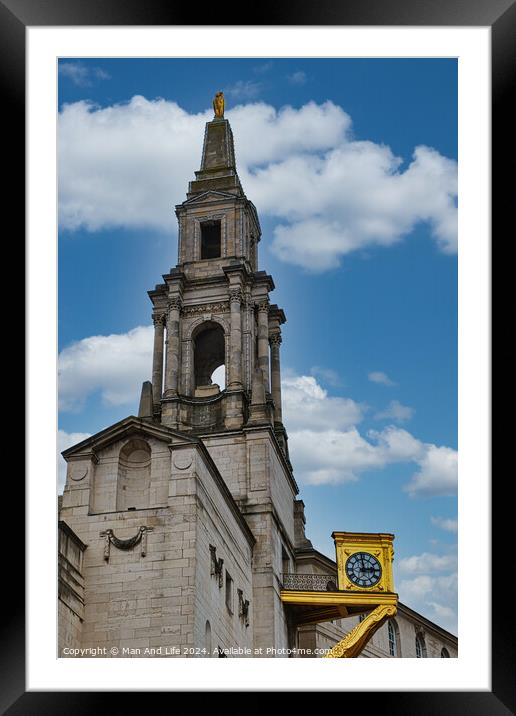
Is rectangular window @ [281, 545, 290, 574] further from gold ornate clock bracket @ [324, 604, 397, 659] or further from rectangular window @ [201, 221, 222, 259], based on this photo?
rectangular window @ [201, 221, 222, 259]

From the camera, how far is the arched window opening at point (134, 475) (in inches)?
1192

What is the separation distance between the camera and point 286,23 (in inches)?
810

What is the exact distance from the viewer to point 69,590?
1077 inches

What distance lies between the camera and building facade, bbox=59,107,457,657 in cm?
2808

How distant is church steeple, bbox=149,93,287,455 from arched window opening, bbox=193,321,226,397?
45 millimetres

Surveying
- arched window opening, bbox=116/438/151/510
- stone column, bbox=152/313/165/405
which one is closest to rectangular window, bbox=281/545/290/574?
stone column, bbox=152/313/165/405

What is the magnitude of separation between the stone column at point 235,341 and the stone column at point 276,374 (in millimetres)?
2619

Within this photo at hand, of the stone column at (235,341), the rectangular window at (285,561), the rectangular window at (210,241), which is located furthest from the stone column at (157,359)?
the rectangular window at (285,561)

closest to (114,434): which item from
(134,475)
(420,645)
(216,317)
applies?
(134,475)

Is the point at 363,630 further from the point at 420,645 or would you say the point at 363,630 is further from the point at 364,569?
the point at 420,645

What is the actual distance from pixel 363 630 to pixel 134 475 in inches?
432
